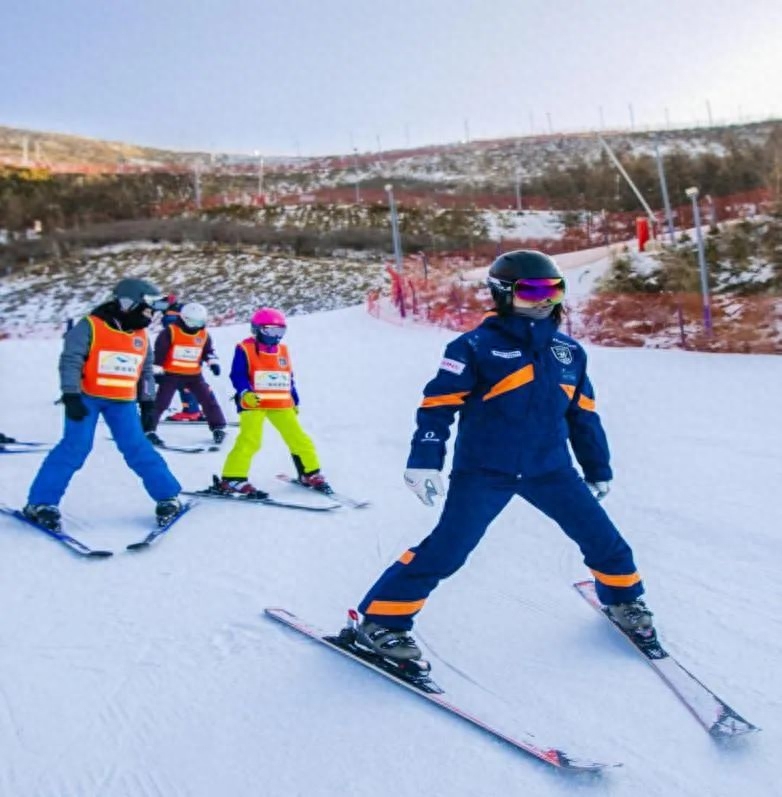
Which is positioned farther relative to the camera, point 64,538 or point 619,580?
point 64,538

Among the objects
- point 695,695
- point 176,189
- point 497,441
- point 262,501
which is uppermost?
point 176,189

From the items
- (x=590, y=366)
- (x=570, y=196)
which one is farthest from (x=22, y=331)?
(x=570, y=196)

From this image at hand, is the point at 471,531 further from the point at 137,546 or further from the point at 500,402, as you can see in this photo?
the point at 137,546

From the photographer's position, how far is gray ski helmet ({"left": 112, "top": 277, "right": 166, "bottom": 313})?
430cm

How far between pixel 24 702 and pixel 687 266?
→ 551 inches

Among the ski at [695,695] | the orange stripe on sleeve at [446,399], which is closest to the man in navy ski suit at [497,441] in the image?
the orange stripe on sleeve at [446,399]

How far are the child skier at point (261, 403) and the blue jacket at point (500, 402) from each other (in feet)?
9.38

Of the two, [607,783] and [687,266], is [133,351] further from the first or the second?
[687,266]

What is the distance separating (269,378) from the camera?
5438mm

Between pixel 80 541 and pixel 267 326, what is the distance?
205 cm

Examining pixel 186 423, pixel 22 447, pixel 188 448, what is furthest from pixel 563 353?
pixel 186 423

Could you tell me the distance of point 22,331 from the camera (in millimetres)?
23344

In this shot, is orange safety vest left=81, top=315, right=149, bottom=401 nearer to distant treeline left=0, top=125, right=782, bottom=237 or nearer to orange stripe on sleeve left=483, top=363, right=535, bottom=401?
orange stripe on sleeve left=483, top=363, right=535, bottom=401

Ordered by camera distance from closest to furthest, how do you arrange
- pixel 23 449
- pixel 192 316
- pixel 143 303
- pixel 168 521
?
pixel 143 303 → pixel 168 521 → pixel 23 449 → pixel 192 316
